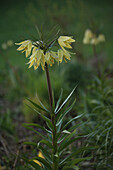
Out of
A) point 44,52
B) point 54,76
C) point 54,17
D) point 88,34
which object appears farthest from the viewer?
point 54,17

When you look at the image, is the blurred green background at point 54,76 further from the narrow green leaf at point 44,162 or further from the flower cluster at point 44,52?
the narrow green leaf at point 44,162

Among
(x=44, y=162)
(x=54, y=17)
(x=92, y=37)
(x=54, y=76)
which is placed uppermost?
(x=54, y=17)

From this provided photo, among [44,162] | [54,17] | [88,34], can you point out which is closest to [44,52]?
[44,162]

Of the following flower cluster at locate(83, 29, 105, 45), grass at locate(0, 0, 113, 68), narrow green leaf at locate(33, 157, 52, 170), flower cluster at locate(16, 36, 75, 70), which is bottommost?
narrow green leaf at locate(33, 157, 52, 170)

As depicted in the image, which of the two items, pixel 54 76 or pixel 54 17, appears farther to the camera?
pixel 54 17

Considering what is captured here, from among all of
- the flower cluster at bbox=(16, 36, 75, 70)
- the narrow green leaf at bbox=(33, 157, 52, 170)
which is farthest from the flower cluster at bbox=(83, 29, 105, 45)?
the narrow green leaf at bbox=(33, 157, 52, 170)

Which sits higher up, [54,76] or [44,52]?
[54,76]

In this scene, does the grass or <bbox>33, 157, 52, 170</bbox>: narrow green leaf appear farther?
the grass

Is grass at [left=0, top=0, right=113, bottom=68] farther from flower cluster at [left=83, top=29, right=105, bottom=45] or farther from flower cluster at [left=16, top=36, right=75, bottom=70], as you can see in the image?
flower cluster at [left=16, top=36, right=75, bottom=70]

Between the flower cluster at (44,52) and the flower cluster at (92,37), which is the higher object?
the flower cluster at (92,37)

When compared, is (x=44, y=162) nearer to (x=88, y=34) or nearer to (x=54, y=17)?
(x=88, y=34)

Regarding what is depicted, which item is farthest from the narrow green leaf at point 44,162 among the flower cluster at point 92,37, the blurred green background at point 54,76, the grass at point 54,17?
the grass at point 54,17

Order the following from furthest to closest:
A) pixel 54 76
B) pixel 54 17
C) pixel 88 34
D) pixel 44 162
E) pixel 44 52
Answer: pixel 54 17
pixel 54 76
pixel 88 34
pixel 44 162
pixel 44 52
